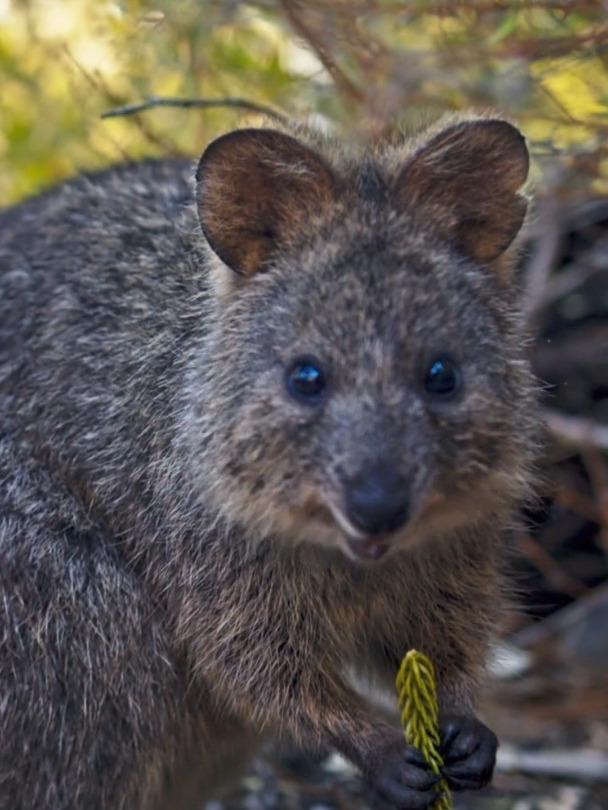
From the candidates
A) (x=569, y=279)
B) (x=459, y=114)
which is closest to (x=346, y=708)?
(x=459, y=114)

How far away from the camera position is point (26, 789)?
13.8 ft

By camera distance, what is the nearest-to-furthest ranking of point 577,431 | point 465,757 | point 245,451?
1. point 245,451
2. point 465,757
3. point 577,431

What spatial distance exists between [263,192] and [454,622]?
4.68 feet

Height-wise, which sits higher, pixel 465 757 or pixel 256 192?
pixel 256 192

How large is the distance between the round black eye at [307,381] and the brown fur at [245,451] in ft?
0.11

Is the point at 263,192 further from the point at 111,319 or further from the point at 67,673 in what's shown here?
the point at 67,673

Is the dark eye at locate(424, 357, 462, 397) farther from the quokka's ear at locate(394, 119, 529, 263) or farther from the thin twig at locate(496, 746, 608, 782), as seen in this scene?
the thin twig at locate(496, 746, 608, 782)

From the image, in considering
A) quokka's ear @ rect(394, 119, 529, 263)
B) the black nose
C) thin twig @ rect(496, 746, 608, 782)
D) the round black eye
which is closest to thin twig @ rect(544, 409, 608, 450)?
thin twig @ rect(496, 746, 608, 782)

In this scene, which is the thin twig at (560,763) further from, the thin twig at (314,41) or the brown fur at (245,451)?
the thin twig at (314,41)

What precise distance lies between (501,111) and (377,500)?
75.8 inches

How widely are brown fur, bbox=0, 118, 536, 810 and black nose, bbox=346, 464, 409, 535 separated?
0.07ft

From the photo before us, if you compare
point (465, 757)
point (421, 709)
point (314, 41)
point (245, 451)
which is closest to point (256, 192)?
point (245, 451)

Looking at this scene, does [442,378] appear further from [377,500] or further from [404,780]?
[404,780]

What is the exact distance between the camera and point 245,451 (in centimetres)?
368
